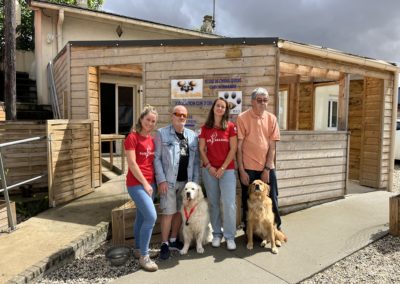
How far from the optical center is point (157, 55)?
588cm

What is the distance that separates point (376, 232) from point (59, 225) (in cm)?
445

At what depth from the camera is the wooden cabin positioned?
546cm

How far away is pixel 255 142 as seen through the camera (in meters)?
4.29

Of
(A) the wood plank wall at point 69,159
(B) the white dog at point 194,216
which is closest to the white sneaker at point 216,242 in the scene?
(B) the white dog at point 194,216

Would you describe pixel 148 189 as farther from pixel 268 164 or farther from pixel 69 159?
pixel 69 159

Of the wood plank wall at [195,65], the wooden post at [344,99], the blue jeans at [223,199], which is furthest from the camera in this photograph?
the wooden post at [344,99]

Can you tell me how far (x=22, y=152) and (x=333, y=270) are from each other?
5.50 meters

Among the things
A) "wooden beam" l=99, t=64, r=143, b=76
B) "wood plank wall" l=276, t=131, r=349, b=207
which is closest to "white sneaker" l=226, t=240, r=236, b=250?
"wood plank wall" l=276, t=131, r=349, b=207

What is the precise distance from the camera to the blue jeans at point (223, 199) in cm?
416

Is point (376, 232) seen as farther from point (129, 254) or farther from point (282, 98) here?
point (282, 98)

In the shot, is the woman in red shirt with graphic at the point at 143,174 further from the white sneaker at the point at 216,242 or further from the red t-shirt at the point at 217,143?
the white sneaker at the point at 216,242

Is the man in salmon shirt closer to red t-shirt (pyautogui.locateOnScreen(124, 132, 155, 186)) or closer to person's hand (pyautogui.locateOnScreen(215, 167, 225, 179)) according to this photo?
person's hand (pyautogui.locateOnScreen(215, 167, 225, 179))

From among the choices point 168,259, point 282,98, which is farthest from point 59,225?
point 282,98

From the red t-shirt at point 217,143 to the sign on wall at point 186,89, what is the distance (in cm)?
168
